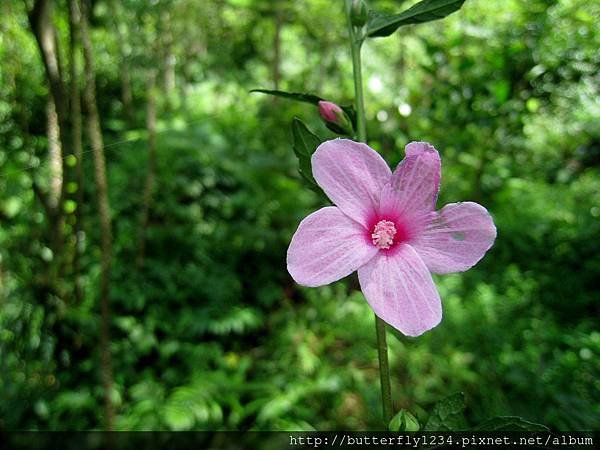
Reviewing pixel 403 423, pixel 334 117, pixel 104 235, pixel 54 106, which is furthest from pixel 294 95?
pixel 54 106

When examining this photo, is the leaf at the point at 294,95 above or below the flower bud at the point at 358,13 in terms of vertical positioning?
below

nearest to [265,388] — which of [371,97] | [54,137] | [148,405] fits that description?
[148,405]

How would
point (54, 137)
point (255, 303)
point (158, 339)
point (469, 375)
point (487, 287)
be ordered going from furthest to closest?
point (255, 303), point (158, 339), point (54, 137), point (487, 287), point (469, 375)

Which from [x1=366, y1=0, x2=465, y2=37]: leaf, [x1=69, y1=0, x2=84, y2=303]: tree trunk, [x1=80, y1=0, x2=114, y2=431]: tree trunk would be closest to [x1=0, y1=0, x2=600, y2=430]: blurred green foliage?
[x1=69, y1=0, x2=84, y2=303]: tree trunk

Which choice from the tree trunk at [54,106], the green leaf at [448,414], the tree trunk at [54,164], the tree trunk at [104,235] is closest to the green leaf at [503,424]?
the green leaf at [448,414]

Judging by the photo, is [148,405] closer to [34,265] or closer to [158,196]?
[34,265]

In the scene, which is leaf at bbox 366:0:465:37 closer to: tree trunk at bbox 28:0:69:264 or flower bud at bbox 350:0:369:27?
flower bud at bbox 350:0:369:27

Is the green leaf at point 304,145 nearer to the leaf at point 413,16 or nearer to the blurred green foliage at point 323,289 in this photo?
the leaf at point 413,16
